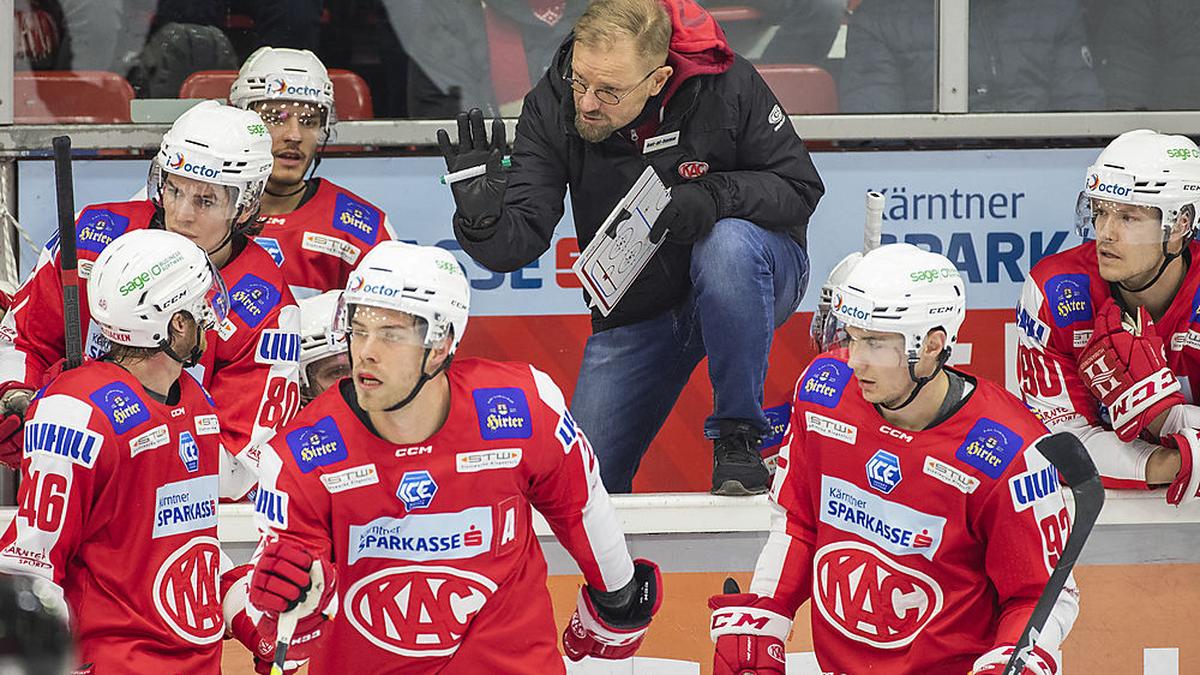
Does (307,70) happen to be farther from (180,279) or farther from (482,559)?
(482,559)

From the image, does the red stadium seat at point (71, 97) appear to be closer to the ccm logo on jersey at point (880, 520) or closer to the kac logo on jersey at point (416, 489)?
the kac logo on jersey at point (416, 489)

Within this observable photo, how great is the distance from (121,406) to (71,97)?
1953 millimetres

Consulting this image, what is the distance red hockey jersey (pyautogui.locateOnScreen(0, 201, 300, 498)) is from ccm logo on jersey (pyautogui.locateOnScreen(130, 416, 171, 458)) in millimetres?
592

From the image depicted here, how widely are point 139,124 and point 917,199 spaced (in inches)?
86.5

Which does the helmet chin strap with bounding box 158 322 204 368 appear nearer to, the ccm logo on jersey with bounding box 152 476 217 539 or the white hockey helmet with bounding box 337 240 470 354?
the ccm logo on jersey with bounding box 152 476 217 539

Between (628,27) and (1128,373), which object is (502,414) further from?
(1128,373)

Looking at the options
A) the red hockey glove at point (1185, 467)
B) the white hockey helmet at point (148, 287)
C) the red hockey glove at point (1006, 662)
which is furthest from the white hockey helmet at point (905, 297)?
the white hockey helmet at point (148, 287)

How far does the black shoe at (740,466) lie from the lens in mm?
3693

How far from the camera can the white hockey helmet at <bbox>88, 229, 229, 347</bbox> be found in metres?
2.94

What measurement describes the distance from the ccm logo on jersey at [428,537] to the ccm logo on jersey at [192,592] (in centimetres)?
33

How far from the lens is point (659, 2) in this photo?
144 inches

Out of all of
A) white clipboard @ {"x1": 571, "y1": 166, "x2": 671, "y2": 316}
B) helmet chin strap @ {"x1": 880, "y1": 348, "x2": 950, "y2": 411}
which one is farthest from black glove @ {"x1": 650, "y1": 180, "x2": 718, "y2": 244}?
helmet chin strap @ {"x1": 880, "y1": 348, "x2": 950, "y2": 411}

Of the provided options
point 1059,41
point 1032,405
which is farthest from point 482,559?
point 1059,41

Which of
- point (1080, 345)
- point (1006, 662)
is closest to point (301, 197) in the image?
point (1080, 345)
